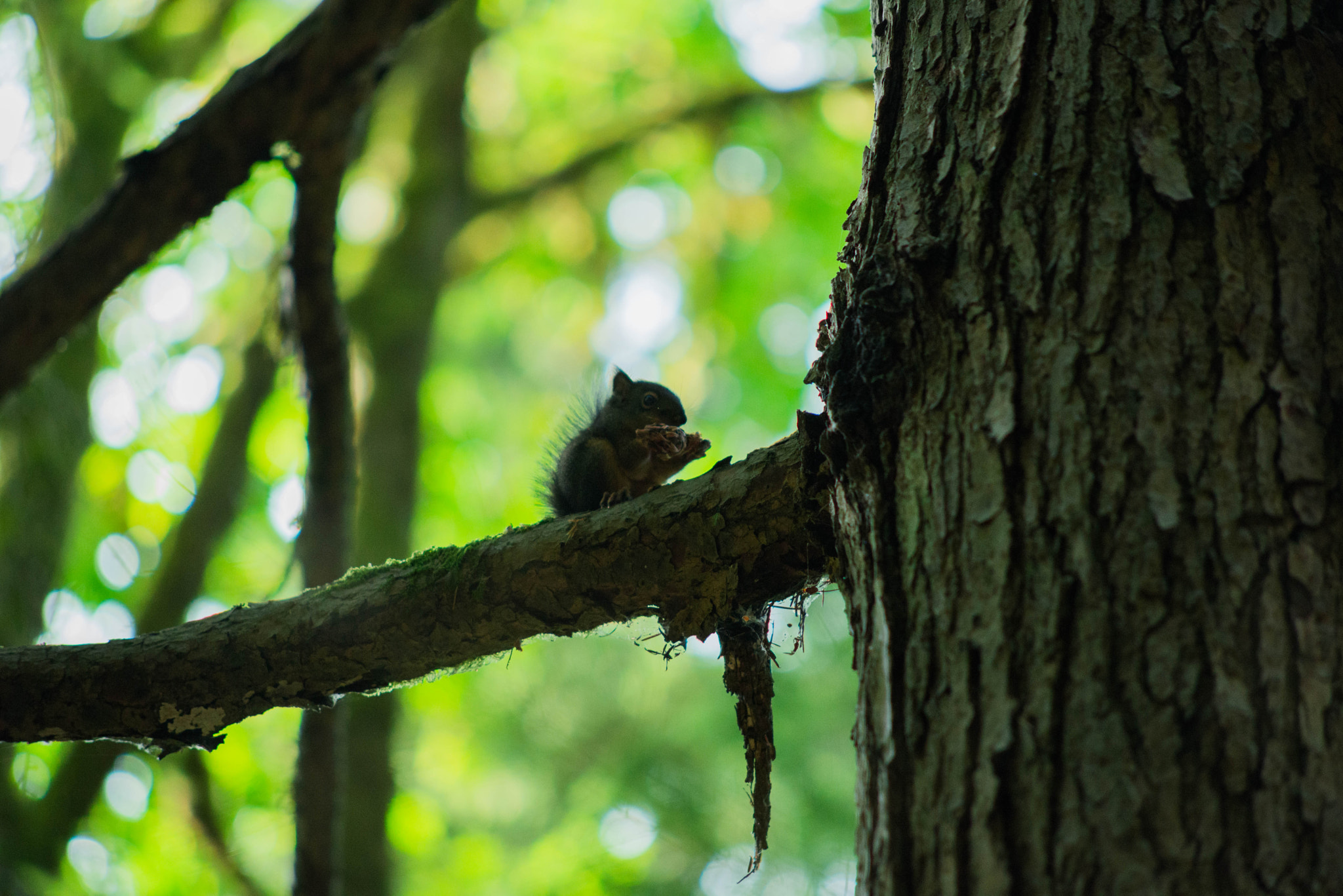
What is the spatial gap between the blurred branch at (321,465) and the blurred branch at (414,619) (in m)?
1.34

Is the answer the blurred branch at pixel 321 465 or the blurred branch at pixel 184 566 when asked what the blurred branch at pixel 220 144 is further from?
the blurred branch at pixel 184 566

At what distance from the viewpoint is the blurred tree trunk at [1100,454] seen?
1086mm

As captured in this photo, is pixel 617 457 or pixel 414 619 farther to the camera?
pixel 617 457

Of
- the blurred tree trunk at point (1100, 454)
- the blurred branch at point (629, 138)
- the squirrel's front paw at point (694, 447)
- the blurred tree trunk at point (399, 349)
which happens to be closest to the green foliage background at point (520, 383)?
the blurred branch at point (629, 138)

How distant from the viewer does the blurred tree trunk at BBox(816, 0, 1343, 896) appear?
3.56 feet

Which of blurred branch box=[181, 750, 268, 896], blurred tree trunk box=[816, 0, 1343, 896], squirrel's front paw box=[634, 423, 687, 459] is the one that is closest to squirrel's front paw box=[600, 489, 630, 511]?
squirrel's front paw box=[634, 423, 687, 459]

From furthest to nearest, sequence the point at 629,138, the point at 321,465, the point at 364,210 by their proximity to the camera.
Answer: the point at 364,210, the point at 629,138, the point at 321,465

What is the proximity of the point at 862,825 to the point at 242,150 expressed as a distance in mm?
2929

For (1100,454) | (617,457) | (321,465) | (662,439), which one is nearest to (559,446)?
(617,457)

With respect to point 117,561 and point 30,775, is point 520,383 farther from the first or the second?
point 30,775

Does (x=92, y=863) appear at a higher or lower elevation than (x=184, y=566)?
lower

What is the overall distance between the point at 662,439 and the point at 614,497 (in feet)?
0.90

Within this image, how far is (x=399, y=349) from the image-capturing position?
670 cm

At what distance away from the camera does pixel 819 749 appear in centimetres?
634
